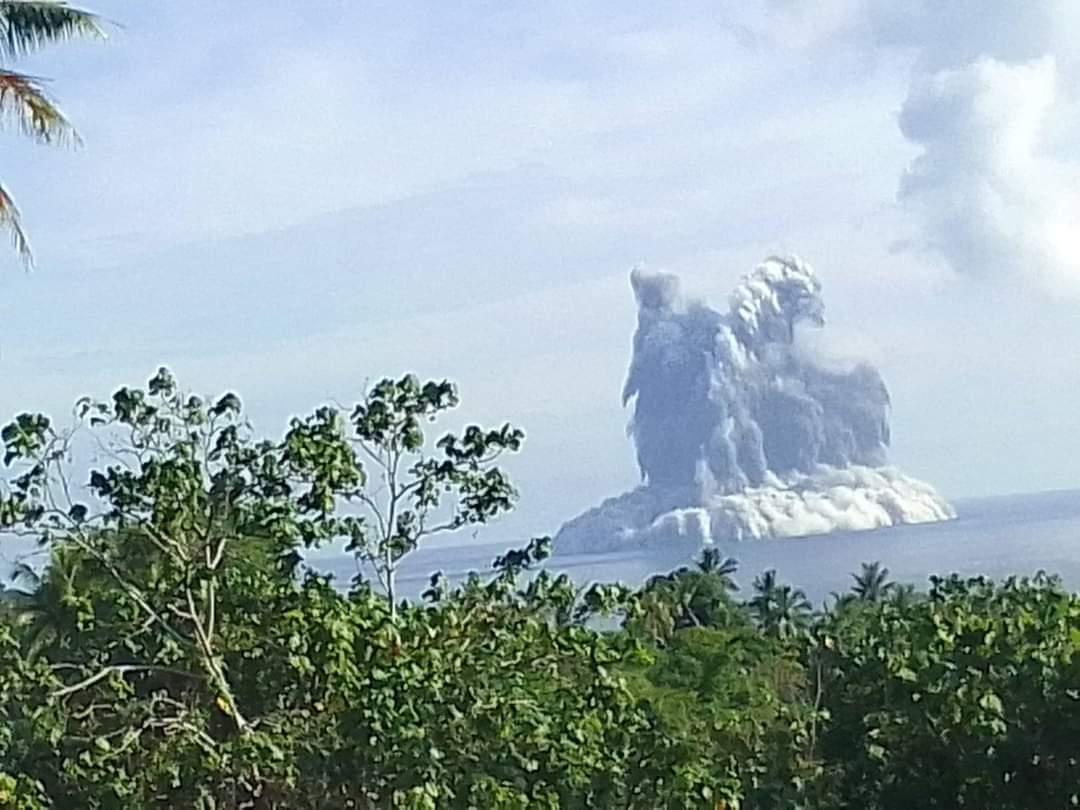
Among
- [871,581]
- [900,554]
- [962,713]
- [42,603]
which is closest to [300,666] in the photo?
[962,713]

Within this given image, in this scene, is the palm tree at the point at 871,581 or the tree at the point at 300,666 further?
the palm tree at the point at 871,581

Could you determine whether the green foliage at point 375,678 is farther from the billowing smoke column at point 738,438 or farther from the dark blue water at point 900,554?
the billowing smoke column at point 738,438

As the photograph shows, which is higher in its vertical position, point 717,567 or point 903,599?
point 717,567

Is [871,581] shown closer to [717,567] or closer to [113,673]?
[717,567]

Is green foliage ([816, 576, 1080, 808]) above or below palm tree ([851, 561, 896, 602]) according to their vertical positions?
below

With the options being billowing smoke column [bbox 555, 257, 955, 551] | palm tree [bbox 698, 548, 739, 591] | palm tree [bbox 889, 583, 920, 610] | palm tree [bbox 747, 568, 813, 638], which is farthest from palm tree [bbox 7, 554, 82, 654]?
billowing smoke column [bbox 555, 257, 955, 551]

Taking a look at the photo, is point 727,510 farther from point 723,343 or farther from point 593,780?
point 593,780

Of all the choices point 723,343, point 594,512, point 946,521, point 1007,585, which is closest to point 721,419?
point 723,343

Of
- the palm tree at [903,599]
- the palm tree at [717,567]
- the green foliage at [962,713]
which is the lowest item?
the green foliage at [962,713]

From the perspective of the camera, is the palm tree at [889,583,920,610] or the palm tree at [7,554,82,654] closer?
the palm tree at [889,583,920,610]

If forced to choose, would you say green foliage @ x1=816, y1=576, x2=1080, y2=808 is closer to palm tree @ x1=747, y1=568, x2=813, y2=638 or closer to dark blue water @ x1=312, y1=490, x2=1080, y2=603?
palm tree @ x1=747, y1=568, x2=813, y2=638

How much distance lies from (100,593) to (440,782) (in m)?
2.70

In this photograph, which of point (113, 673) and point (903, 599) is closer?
point (113, 673)

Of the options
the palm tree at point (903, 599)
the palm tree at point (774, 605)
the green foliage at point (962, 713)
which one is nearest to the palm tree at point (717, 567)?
the palm tree at point (774, 605)
